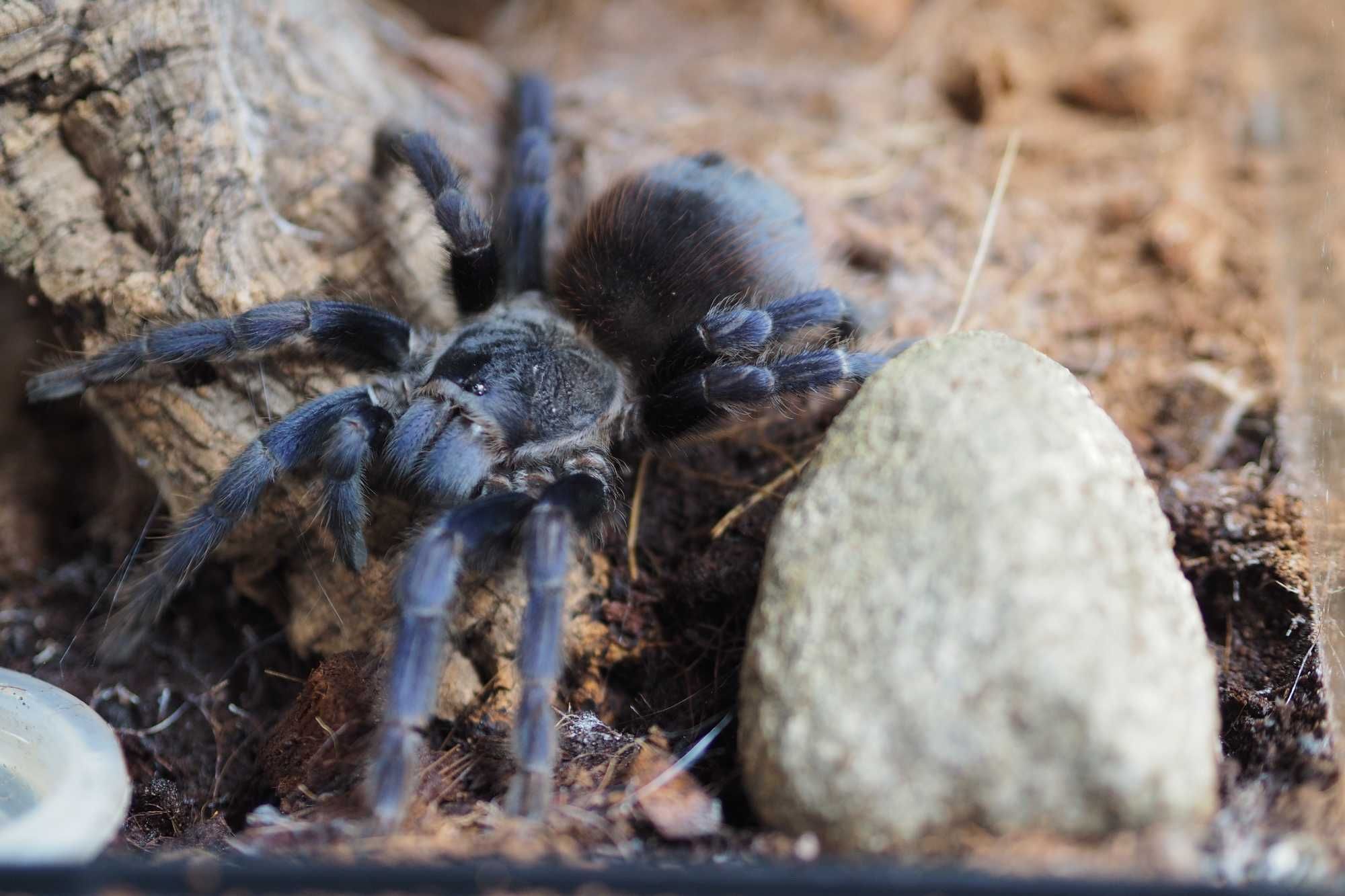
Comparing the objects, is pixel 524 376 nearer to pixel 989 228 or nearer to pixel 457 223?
pixel 457 223

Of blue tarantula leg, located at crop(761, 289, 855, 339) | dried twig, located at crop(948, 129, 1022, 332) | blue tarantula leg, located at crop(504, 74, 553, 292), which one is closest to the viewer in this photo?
blue tarantula leg, located at crop(761, 289, 855, 339)

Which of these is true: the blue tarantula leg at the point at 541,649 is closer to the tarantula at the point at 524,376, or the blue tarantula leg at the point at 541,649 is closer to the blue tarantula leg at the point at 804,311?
the tarantula at the point at 524,376

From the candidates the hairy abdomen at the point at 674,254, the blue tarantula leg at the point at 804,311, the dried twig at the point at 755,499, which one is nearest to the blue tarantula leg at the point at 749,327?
the blue tarantula leg at the point at 804,311

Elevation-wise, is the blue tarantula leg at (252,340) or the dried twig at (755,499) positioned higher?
the blue tarantula leg at (252,340)

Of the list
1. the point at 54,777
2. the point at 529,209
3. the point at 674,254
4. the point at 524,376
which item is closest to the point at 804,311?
the point at 674,254

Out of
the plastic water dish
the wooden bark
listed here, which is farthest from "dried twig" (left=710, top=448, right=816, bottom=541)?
the plastic water dish

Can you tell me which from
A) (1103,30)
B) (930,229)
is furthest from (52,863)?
(1103,30)

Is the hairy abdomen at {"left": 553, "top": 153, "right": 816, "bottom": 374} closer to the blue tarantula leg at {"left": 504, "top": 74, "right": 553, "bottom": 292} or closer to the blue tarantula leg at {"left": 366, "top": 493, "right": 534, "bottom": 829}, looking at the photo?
the blue tarantula leg at {"left": 504, "top": 74, "right": 553, "bottom": 292}
